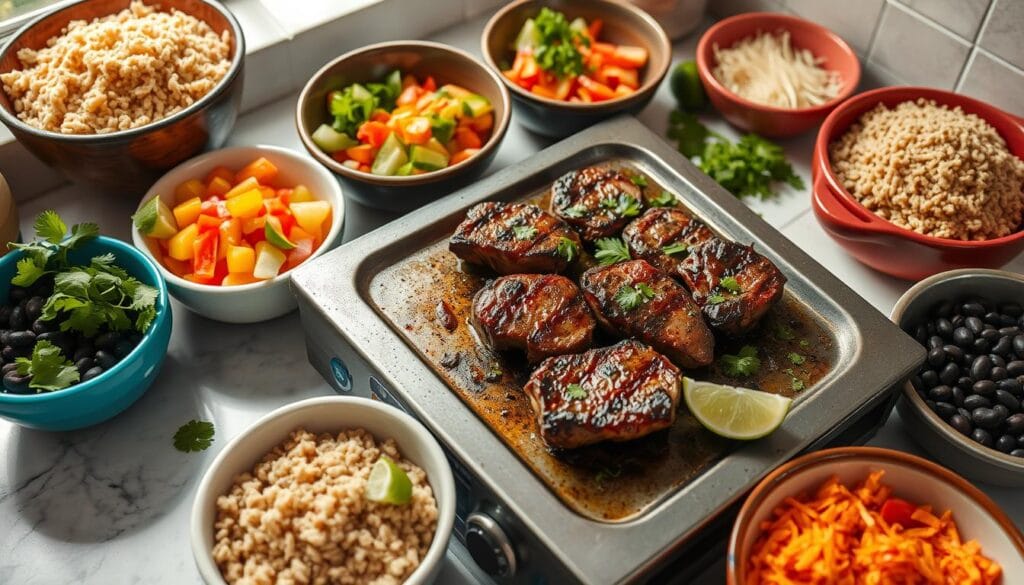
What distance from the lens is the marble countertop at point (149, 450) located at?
5.69 ft

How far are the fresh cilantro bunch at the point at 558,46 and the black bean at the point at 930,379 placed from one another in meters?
1.16

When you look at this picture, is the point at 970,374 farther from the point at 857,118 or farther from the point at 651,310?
the point at 857,118

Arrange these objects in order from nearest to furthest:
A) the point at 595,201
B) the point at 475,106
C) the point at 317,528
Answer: the point at 317,528 < the point at 595,201 < the point at 475,106

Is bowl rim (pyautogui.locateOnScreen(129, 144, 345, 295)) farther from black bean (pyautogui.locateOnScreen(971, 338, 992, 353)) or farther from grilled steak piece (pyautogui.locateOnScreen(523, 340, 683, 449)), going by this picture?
black bean (pyautogui.locateOnScreen(971, 338, 992, 353))

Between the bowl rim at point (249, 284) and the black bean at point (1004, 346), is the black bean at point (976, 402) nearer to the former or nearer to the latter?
the black bean at point (1004, 346)

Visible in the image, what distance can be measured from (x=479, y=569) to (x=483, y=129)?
1.12 meters

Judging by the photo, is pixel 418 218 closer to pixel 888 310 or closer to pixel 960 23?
pixel 888 310

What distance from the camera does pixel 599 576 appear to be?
1.45m

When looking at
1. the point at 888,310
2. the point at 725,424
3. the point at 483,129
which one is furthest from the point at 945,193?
the point at 483,129

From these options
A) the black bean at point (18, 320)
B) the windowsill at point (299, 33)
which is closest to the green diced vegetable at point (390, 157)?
the windowsill at point (299, 33)

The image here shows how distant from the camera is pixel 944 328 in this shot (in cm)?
194

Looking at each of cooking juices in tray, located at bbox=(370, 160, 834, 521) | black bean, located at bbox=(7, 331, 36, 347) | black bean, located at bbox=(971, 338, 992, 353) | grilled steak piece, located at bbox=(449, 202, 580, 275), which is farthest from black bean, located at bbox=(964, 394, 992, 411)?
A: black bean, located at bbox=(7, 331, 36, 347)

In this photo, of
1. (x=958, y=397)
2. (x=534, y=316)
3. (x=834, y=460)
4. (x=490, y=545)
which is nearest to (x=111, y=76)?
(x=534, y=316)

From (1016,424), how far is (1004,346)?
0.18 meters
